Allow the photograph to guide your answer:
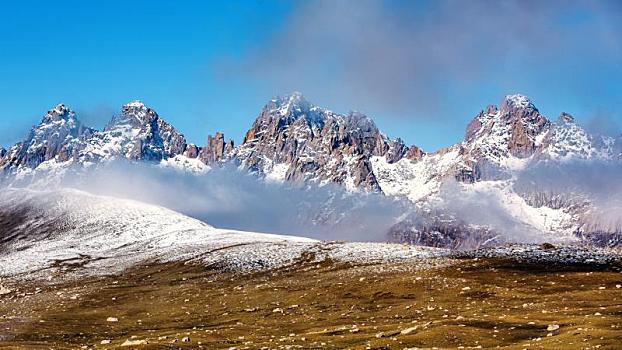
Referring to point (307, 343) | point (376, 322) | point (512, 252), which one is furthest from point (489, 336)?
point (512, 252)

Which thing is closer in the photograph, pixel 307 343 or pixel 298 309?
A: pixel 307 343

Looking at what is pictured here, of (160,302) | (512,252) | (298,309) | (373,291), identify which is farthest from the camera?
(512,252)

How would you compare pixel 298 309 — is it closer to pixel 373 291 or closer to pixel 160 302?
pixel 373 291

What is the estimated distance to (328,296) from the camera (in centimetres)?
9500

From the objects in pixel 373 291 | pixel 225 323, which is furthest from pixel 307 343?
pixel 373 291

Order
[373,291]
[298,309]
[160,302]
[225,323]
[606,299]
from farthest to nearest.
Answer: [160,302] < [373,291] < [298,309] < [225,323] < [606,299]

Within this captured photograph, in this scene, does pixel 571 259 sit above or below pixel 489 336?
above

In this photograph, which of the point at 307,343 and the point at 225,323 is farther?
Answer: the point at 225,323

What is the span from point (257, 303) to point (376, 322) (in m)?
29.8

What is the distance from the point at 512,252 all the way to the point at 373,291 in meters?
40.0

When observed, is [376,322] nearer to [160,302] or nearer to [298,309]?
[298,309]

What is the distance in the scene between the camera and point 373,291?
311ft

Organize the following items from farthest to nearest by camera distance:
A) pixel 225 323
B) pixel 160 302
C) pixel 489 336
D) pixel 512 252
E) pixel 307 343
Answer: pixel 512 252 → pixel 160 302 → pixel 225 323 → pixel 307 343 → pixel 489 336

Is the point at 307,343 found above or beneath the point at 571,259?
beneath
